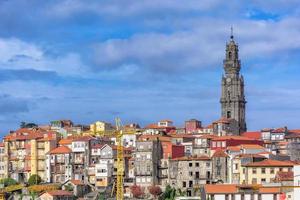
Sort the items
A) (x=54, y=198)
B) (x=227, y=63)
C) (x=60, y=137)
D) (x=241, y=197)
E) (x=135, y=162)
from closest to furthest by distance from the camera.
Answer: (x=241, y=197)
(x=54, y=198)
(x=135, y=162)
(x=60, y=137)
(x=227, y=63)

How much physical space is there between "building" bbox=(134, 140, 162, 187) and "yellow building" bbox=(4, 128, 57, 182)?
1582 cm

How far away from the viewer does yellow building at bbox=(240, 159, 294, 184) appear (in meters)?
84.6

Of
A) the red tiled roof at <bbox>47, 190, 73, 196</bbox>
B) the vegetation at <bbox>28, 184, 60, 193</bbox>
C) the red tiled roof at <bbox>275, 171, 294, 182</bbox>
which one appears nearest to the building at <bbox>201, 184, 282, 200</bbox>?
the red tiled roof at <bbox>275, 171, 294, 182</bbox>

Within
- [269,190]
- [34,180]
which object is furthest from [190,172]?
[34,180]

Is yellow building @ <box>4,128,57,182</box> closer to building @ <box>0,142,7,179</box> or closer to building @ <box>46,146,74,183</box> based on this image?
building @ <box>0,142,7,179</box>

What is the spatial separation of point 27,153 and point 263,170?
37900 millimetres

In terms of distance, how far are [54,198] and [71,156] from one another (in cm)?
1532

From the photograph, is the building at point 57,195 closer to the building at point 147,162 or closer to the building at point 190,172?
the building at point 147,162

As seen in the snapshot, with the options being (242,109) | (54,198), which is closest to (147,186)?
(54,198)

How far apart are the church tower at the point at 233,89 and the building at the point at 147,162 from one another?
25.8m

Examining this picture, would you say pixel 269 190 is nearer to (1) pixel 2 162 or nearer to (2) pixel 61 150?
(2) pixel 61 150

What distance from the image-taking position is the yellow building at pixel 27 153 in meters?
109

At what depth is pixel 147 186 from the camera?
95.2 metres

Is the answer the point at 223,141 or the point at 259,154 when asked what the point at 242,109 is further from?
the point at 259,154
